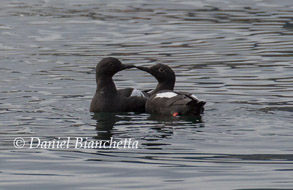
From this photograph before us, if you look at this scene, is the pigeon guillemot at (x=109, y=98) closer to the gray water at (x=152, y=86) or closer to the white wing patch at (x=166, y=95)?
the gray water at (x=152, y=86)

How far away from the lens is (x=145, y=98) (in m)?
14.6

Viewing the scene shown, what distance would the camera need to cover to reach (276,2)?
112 ft

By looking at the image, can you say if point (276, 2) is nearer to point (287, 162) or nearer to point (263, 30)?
point (263, 30)

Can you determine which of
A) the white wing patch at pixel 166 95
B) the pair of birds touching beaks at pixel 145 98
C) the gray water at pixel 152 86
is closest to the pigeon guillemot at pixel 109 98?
the pair of birds touching beaks at pixel 145 98

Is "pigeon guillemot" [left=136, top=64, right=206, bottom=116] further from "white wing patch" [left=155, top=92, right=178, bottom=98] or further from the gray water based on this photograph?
the gray water

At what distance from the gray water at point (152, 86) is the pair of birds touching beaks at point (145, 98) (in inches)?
9.6

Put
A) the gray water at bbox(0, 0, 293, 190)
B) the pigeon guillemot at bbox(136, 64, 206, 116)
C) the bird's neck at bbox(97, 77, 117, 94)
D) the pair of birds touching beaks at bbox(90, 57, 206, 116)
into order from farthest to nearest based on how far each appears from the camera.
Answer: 1. the bird's neck at bbox(97, 77, 117, 94)
2. the pair of birds touching beaks at bbox(90, 57, 206, 116)
3. the pigeon guillemot at bbox(136, 64, 206, 116)
4. the gray water at bbox(0, 0, 293, 190)

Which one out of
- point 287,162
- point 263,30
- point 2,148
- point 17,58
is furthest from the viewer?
point 263,30

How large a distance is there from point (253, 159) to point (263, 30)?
15567 mm

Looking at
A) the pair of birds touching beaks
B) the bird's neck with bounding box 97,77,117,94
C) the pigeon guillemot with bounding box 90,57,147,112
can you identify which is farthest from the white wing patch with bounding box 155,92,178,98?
the bird's neck with bounding box 97,77,117,94

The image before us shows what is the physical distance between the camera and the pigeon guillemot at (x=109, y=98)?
1432 cm

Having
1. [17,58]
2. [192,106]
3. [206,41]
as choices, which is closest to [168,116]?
[192,106]

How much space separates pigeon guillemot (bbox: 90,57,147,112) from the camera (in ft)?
47.0

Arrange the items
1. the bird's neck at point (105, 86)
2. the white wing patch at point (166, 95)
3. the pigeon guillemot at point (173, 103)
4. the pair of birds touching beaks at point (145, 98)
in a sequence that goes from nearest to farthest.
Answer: the pigeon guillemot at point (173, 103) → the pair of birds touching beaks at point (145, 98) → the white wing patch at point (166, 95) → the bird's neck at point (105, 86)
